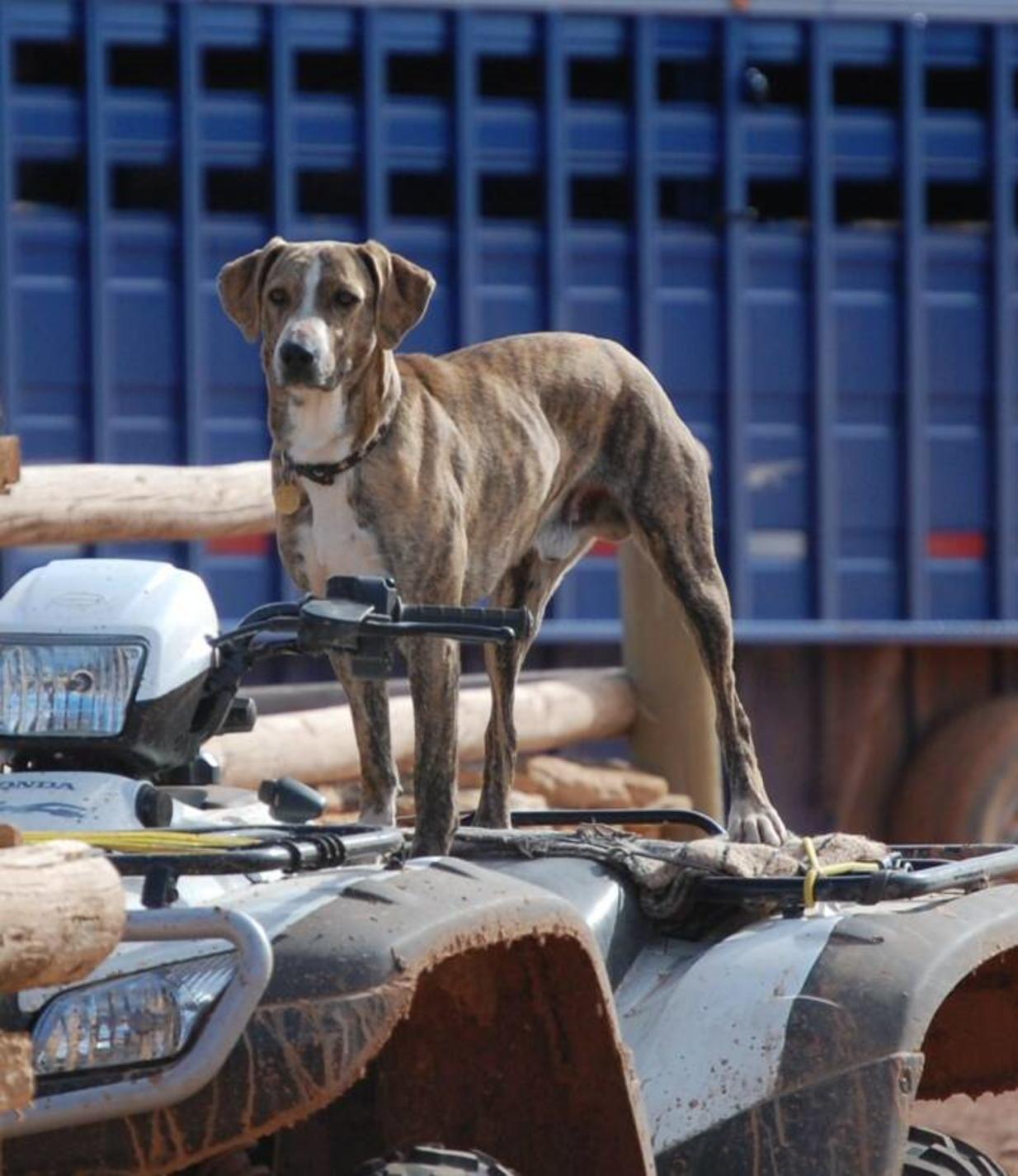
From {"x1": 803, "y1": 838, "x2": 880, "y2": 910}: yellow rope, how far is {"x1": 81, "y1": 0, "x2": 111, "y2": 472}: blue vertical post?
710cm

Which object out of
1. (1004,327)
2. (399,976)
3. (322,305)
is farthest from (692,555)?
(1004,327)

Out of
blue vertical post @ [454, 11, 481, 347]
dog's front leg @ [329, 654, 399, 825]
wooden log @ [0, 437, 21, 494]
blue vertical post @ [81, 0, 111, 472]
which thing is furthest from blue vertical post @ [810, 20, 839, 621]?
wooden log @ [0, 437, 21, 494]

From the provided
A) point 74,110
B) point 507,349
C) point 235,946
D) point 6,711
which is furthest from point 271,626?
point 74,110

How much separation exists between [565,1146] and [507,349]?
3.06m

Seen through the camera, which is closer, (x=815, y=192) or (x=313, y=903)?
(x=313, y=903)

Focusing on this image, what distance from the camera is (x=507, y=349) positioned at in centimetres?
638

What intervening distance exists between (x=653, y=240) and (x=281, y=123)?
1605 mm

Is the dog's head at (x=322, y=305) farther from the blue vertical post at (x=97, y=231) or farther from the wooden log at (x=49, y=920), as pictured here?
the blue vertical post at (x=97, y=231)

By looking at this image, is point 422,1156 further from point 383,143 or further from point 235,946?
point 383,143

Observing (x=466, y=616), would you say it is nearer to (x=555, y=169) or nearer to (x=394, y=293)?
(x=394, y=293)

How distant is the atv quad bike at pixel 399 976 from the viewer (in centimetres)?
308

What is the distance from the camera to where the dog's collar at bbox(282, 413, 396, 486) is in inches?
225

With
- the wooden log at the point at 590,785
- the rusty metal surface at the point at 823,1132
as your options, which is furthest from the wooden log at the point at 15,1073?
the wooden log at the point at 590,785

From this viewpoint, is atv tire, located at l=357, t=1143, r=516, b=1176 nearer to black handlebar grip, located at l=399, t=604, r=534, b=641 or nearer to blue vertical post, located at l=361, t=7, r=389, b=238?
black handlebar grip, located at l=399, t=604, r=534, b=641
